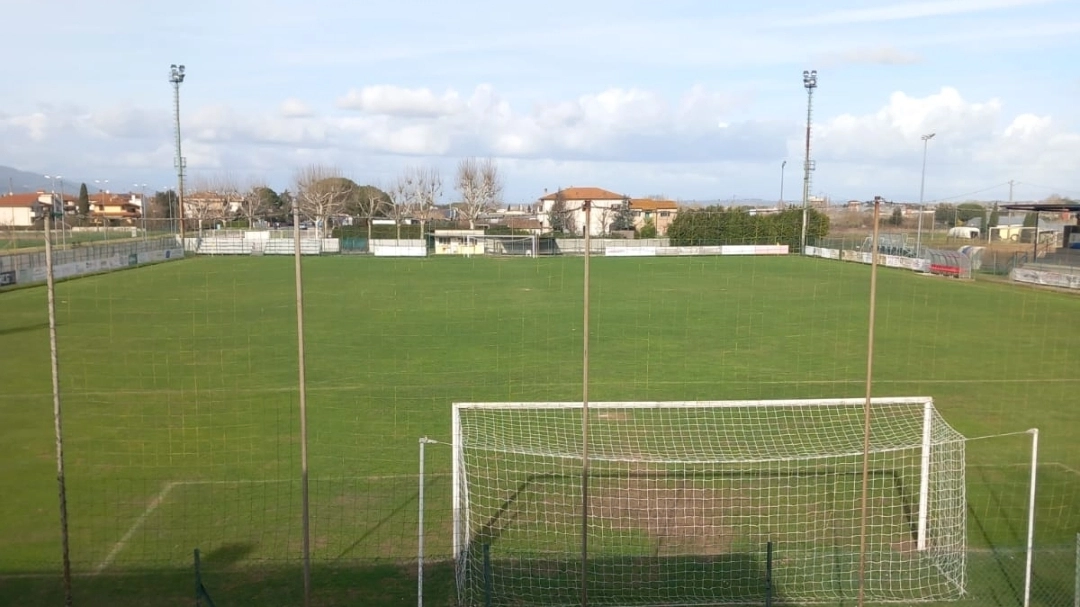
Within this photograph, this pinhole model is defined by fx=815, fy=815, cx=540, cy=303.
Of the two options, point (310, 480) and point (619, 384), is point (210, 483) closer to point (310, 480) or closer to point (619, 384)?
point (310, 480)

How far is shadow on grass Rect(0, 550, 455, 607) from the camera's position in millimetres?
7234

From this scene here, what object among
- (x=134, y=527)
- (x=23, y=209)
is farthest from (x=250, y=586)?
(x=23, y=209)

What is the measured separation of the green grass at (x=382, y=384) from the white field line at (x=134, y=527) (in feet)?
0.09

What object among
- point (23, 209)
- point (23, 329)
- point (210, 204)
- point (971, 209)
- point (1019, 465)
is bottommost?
point (1019, 465)

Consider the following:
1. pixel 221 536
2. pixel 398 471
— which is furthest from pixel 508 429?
pixel 221 536

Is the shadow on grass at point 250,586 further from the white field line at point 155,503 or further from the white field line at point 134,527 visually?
the white field line at point 134,527

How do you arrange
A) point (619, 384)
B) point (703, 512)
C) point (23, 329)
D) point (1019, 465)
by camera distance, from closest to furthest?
1. point (703, 512)
2. point (1019, 465)
3. point (619, 384)
4. point (23, 329)

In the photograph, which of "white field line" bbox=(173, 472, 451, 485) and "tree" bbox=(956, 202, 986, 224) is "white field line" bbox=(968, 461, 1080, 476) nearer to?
"tree" bbox=(956, 202, 986, 224)

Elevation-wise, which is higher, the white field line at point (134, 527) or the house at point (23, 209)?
the house at point (23, 209)

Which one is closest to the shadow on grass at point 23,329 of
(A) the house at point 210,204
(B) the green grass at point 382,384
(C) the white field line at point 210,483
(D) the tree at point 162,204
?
(B) the green grass at point 382,384

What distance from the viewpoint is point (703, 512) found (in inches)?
363

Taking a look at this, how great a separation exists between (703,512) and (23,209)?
148 ft

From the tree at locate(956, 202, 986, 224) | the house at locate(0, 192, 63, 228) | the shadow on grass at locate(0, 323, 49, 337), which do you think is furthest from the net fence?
the house at locate(0, 192, 63, 228)

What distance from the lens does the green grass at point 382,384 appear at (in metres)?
8.34
